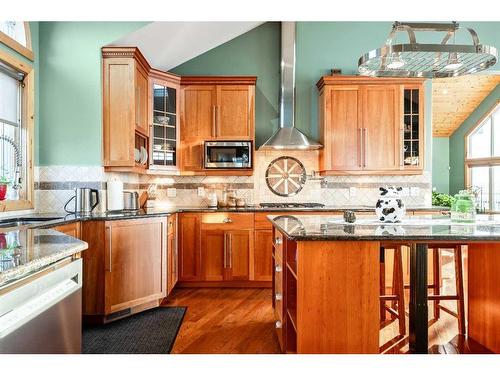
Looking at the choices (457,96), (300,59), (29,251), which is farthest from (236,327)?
(457,96)

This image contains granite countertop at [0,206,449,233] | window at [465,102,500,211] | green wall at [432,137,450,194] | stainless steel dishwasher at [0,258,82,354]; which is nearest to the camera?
stainless steel dishwasher at [0,258,82,354]

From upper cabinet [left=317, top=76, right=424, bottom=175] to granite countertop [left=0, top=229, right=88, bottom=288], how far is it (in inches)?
138

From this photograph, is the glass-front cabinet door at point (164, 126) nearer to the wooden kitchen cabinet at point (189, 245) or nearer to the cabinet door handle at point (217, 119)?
the cabinet door handle at point (217, 119)

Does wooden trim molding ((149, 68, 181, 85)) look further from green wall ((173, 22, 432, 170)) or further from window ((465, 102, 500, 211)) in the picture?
window ((465, 102, 500, 211))

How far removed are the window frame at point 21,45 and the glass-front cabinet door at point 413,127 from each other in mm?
3976

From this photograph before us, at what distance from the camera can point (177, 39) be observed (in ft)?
14.3

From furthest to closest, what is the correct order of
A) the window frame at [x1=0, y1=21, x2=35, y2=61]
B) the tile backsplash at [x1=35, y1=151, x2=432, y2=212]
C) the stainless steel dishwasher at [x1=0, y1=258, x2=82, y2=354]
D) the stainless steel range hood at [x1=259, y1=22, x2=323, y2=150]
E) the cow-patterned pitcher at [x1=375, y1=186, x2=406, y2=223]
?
the tile backsplash at [x1=35, y1=151, x2=432, y2=212] → the stainless steel range hood at [x1=259, y1=22, x2=323, y2=150] → the window frame at [x1=0, y1=21, x2=35, y2=61] → the cow-patterned pitcher at [x1=375, y1=186, x2=406, y2=223] → the stainless steel dishwasher at [x1=0, y1=258, x2=82, y2=354]

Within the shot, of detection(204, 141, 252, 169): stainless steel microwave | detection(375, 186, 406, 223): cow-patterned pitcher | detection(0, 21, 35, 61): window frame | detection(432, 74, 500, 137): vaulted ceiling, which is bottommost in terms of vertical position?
detection(375, 186, 406, 223): cow-patterned pitcher

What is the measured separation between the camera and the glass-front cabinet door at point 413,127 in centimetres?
477

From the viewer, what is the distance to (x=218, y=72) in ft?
17.0

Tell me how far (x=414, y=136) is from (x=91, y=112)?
11.8 ft

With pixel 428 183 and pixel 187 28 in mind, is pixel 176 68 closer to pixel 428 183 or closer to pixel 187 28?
pixel 187 28

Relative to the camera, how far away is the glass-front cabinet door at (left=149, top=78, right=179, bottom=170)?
4539mm

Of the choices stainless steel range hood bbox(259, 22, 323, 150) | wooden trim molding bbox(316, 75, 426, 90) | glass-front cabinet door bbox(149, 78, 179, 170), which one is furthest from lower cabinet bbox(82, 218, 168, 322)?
wooden trim molding bbox(316, 75, 426, 90)
